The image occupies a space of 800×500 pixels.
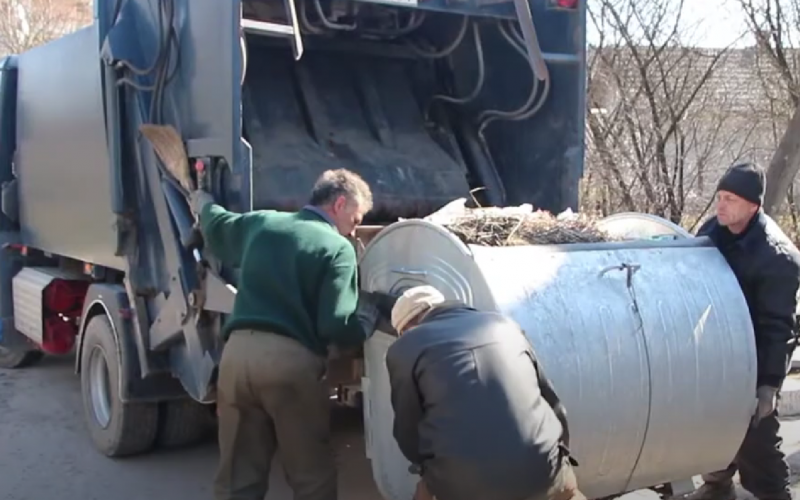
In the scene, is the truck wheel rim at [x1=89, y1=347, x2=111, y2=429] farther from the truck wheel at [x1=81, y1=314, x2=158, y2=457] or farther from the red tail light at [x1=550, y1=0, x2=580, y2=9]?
the red tail light at [x1=550, y1=0, x2=580, y2=9]

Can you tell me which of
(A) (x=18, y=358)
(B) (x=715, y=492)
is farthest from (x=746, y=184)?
(A) (x=18, y=358)

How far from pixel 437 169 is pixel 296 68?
0.94 metres

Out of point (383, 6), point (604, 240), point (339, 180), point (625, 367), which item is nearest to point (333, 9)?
point (383, 6)

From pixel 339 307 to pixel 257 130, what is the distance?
65.1 inches

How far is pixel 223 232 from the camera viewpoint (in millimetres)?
4199

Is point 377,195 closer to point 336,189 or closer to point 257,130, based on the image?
point 257,130

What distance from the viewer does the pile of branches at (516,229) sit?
3777mm

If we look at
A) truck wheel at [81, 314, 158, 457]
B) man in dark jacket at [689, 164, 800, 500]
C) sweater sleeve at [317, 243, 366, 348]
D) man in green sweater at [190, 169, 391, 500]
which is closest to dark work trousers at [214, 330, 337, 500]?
man in green sweater at [190, 169, 391, 500]

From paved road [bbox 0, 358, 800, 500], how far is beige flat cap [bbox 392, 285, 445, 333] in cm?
204

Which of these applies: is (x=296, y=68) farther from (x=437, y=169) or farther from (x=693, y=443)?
(x=693, y=443)

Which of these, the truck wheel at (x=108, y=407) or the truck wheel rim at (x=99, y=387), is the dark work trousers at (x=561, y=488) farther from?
the truck wheel rim at (x=99, y=387)

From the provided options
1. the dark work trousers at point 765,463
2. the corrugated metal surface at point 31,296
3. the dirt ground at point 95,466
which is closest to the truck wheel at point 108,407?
the dirt ground at point 95,466

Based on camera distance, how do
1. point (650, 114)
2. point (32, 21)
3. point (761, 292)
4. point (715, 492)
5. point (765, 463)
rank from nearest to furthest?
point (761, 292)
point (765, 463)
point (715, 492)
point (650, 114)
point (32, 21)

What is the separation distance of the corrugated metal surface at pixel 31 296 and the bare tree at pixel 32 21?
640 inches
